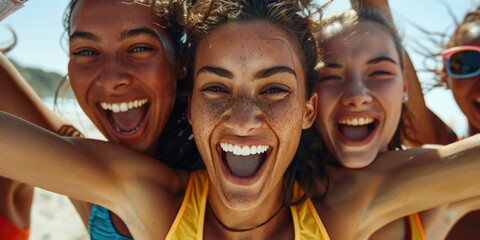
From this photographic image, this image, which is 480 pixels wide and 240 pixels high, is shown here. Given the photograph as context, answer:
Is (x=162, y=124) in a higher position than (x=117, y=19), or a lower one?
lower

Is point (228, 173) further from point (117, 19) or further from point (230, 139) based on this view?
point (117, 19)

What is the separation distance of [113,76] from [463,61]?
2.45 m

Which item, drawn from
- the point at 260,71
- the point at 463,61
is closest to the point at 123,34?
the point at 260,71

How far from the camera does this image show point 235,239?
2.51 meters

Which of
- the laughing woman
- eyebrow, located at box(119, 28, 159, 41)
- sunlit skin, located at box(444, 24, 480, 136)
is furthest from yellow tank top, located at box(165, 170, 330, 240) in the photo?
sunlit skin, located at box(444, 24, 480, 136)

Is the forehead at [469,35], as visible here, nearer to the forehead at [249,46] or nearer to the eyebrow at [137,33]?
the forehead at [249,46]

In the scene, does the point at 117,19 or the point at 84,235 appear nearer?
the point at 117,19

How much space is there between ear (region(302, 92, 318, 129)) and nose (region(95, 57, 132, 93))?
1033 mm

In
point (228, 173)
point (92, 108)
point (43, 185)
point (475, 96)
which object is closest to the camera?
point (43, 185)

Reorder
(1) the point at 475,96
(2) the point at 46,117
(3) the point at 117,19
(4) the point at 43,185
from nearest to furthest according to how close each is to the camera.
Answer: (4) the point at 43,185 → (3) the point at 117,19 → (2) the point at 46,117 → (1) the point at 475,96

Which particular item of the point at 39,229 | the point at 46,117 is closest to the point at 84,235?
the point at 39,229

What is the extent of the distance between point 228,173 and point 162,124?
0.79 m

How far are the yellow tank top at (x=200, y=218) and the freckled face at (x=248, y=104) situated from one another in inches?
7.2

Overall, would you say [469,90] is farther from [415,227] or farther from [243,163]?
[243,163]
